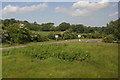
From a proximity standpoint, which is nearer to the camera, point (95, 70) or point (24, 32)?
point (95, 70)

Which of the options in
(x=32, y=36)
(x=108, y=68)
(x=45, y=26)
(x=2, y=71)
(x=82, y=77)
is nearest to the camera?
(x=82, y=77)

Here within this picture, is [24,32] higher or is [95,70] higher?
[24,32]

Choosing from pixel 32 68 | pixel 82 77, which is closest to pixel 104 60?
pixel 82 77

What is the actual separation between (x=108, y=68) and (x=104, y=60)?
4.31 feet

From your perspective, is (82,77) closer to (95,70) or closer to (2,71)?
(95,70)

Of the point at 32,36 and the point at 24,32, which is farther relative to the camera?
the point at 32,36

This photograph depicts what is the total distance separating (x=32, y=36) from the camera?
28062 millimetres

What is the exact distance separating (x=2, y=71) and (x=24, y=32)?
18102 millimetres

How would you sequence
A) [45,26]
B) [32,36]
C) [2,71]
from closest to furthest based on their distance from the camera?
1. [2,71]
2. [32,36]
3. [45,26]

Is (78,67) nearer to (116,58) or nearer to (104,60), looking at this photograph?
(104,60)

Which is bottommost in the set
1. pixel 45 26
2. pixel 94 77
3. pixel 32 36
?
pixel 94 77

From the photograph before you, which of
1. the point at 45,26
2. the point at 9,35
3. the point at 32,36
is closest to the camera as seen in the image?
the point at 9,35

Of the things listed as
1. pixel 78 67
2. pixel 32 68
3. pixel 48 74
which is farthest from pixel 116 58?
pixel 32 68

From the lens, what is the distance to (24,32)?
25.9m
